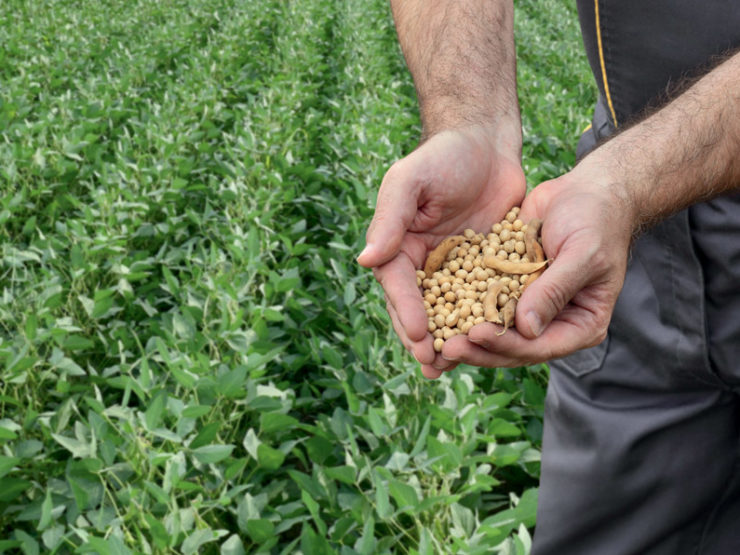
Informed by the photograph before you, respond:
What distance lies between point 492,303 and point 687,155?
15.4 inches

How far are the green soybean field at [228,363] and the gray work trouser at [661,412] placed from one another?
0.25 metres

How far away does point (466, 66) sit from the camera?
1.61 m

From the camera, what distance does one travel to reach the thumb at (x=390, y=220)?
1241mm

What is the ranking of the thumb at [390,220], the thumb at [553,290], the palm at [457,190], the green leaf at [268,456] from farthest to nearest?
1. the green leaf at [268,456]
2. the palm at [457,190]
3. the thumb at [390,220]
4. the thumb at [553,290]

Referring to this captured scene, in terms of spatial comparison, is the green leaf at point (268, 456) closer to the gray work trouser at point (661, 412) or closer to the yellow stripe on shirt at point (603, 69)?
the gray work trouser at point (661, 412)

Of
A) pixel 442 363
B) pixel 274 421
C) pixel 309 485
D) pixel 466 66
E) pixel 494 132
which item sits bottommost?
pixel 309 485

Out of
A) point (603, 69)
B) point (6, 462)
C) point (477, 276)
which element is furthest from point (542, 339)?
point (6, 462)

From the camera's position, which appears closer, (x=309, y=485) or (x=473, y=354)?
(x=473, y=354)

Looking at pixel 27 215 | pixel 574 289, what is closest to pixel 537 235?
pixel 574 289

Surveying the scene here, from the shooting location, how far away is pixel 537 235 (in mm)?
1321

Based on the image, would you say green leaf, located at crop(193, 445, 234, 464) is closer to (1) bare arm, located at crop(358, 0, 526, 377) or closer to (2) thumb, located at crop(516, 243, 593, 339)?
(1) bare arm, located at crop(358, 0, 526, 377)

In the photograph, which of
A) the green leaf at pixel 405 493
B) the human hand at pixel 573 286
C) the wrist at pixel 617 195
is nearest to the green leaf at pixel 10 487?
the green leaf at pixel 405 493

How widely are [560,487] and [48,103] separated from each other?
184 inches

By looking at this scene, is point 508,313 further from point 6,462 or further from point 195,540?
point 6,462
